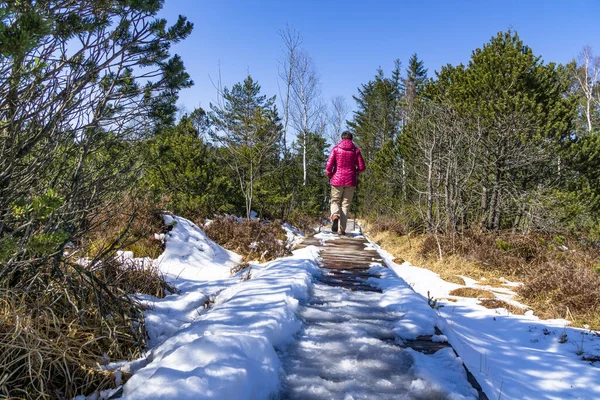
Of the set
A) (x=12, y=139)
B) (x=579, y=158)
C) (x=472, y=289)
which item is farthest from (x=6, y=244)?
(x=579, y=158)

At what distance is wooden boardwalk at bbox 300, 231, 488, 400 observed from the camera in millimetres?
2137

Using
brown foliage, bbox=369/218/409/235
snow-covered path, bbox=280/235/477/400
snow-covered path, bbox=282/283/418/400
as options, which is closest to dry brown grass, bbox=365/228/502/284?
brown foliage, bbox=369/218/409/235

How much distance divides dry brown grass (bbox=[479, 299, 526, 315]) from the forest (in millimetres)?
476

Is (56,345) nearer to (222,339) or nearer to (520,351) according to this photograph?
(222,339)

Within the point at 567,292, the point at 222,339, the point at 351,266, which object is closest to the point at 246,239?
the point at 351,266

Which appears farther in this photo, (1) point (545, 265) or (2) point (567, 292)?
(1) point (545, 265)

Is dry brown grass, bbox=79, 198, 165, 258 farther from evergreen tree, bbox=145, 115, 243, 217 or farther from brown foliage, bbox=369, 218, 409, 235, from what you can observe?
brown foliage, bbox=369, 218, 409, 235

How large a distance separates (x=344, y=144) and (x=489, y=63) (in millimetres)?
4582

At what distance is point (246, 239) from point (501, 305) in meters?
4.44

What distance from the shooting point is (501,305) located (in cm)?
450

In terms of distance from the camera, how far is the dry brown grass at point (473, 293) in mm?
4988

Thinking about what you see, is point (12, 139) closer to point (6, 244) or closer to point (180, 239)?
point (6, 244)

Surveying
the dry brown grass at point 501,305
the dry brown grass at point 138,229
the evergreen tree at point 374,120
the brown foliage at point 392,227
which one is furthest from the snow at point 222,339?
the evergreen tree at point 374,120

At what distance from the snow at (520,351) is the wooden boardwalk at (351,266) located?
0.30 m
